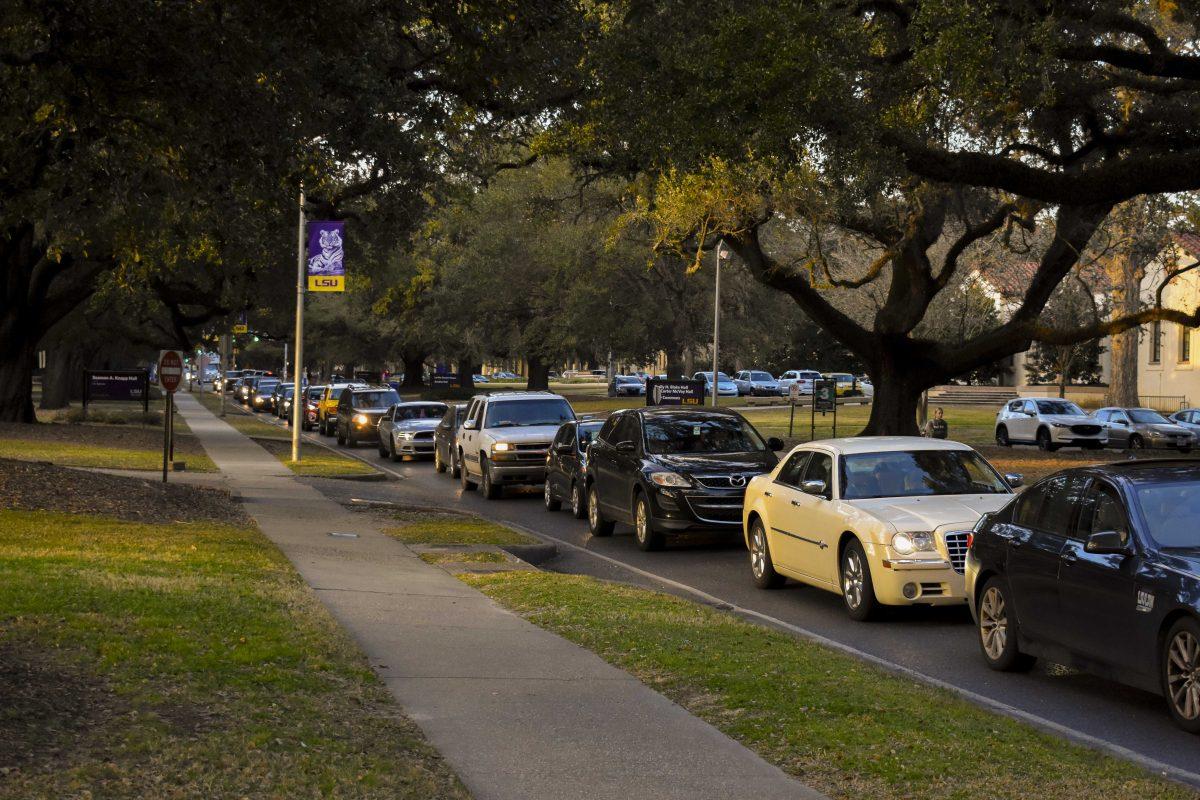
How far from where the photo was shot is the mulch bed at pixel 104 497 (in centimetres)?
1744

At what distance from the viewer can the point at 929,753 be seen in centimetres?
702

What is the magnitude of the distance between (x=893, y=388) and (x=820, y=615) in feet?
71.0

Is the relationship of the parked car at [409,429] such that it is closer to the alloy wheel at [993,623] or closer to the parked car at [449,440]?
the parked car at [449,440]

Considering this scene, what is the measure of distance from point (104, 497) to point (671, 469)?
727 centimetres

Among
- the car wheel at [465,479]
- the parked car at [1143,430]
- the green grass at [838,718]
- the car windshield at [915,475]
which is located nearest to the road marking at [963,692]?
the green grass at [838,718]

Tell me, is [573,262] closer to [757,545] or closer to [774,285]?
[774,285]

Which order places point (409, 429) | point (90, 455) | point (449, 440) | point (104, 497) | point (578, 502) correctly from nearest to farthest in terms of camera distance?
point (104, 497) → point (578, 502) → point (90, 455) → point (449, 440) → point (409, 429)

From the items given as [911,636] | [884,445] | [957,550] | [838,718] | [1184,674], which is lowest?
[911,636]

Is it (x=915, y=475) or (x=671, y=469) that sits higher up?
(x=915, y=475)

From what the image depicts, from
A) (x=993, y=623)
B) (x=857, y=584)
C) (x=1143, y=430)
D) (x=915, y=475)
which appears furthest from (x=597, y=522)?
(x=1143, y=430)

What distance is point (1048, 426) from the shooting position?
42.9m

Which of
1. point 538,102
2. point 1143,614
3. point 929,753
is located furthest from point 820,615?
point 538,102

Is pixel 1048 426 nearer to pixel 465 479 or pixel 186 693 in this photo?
pixel 465 479

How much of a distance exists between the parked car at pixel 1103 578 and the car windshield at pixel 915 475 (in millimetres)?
2593
